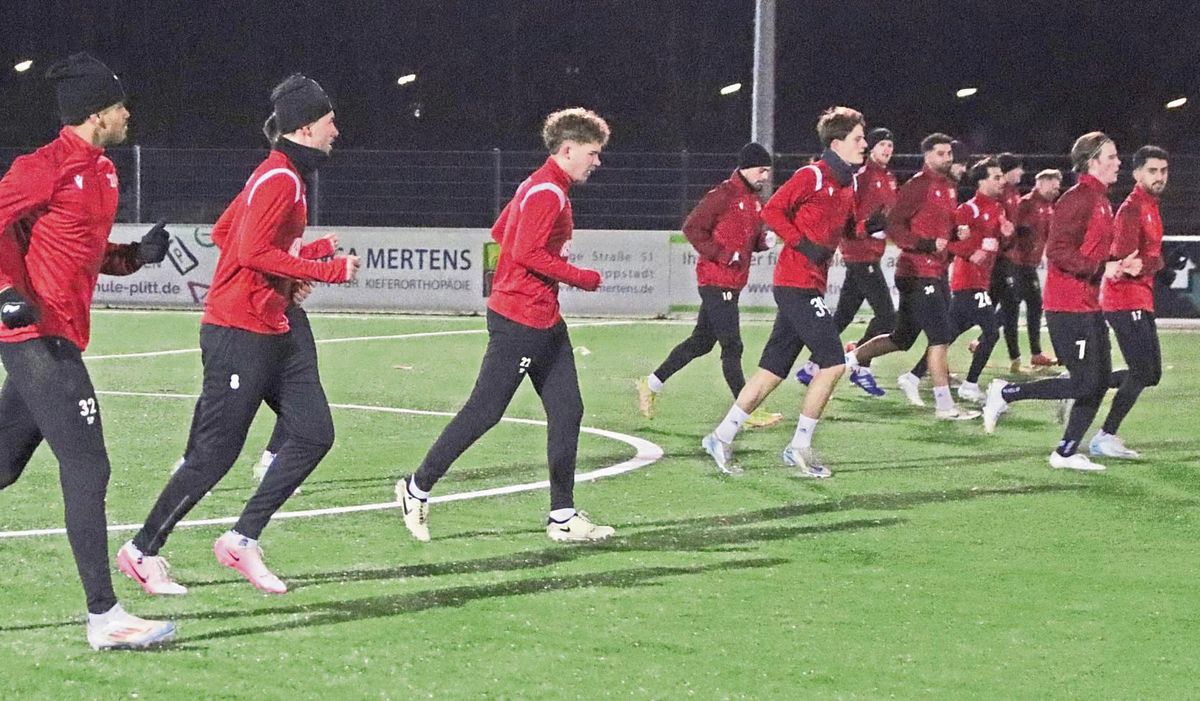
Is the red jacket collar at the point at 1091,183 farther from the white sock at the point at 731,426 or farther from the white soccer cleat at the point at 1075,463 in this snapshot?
the white sock at the point at 731,426

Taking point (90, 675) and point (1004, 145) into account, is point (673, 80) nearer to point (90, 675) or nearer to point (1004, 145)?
point (1004, 145)

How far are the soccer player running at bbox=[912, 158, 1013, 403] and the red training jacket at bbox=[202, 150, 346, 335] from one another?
865 cm

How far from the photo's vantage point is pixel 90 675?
19.2 ft

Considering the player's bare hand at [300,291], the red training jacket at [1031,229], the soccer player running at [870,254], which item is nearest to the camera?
the player's bare hand at [300,291]

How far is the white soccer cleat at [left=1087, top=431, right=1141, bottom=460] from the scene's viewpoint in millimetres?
11562

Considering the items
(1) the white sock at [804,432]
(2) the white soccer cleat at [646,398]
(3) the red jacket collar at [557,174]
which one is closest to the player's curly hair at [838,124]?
(1) the white sock at [804,432]

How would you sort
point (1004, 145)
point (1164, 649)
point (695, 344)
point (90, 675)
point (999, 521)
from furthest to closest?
point (1004, 145)
point (695, 344)
point (999, 521)
point (1164, 649)
point (90, 675)

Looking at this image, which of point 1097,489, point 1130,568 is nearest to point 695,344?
point 1097,489

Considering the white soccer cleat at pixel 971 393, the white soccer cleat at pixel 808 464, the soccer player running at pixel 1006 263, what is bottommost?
the white soccer cleat at pixel 971 393

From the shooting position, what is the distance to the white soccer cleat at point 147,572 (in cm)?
705

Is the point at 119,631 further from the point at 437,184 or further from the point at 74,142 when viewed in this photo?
the point at 437,184

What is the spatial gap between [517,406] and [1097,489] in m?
5.37

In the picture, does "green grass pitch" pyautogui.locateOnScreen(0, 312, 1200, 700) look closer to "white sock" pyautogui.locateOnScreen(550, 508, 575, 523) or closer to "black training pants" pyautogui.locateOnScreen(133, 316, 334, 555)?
"white sock" pyautogui.locateOnScreen(550, 508, 575, 523)

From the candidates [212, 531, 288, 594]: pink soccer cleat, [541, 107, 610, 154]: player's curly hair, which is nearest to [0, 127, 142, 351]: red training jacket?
[212, 531, 288, 594]: pink soccer cleat
